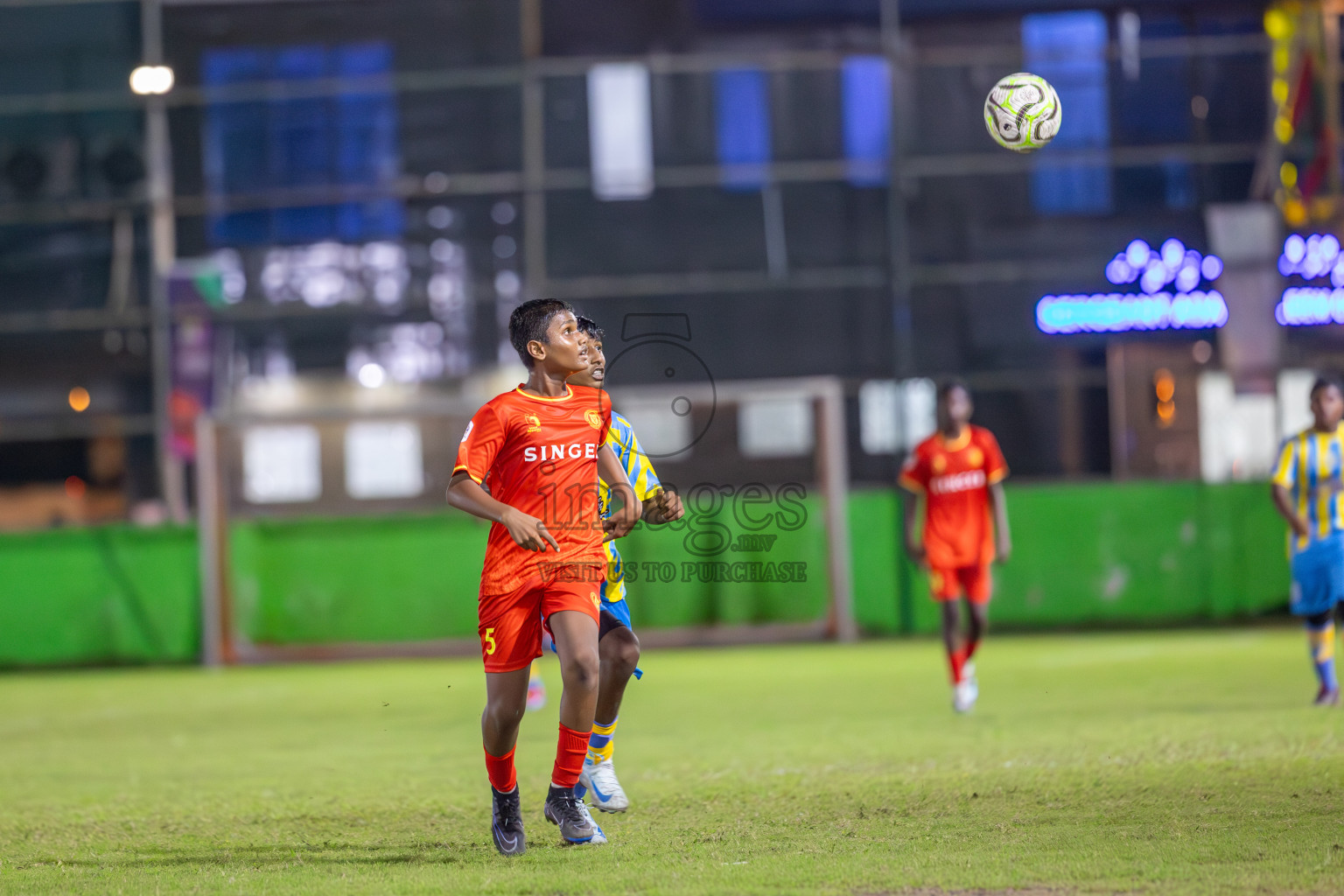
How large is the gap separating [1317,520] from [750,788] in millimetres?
4518

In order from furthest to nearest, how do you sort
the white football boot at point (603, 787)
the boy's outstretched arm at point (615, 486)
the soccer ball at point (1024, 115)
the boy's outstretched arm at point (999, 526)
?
the boy's outstretched arm at point (999, 526) < the soccer ball at point (1024, 115) < the white football boot at point (603, 787) < the boy's outstretched arm at point (615, 486)

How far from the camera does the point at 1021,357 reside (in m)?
20.1

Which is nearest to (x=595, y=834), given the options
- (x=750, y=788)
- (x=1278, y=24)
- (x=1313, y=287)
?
(x=750, y=788)

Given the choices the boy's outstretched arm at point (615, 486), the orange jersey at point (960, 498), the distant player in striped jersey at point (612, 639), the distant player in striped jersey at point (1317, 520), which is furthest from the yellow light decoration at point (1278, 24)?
the boy's outstretched arm at point (615, 486)

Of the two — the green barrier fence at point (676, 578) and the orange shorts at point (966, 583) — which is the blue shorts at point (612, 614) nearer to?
the orange shorts at point (966, 583)

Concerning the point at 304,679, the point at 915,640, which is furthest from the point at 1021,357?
the point at 304,679

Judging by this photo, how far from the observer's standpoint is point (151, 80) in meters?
20.6

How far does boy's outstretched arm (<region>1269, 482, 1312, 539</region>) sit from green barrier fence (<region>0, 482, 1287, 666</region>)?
7346 mm

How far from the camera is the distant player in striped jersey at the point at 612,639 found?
6230 mm

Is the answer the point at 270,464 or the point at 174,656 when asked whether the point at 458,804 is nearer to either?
the point at 174,656

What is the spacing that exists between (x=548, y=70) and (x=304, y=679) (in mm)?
8680

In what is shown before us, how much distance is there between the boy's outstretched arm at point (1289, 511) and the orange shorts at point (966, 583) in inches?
69.2

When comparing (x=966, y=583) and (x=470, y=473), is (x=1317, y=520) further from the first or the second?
(x=470, y=473)

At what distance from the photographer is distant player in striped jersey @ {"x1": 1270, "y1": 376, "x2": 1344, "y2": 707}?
9797mm
